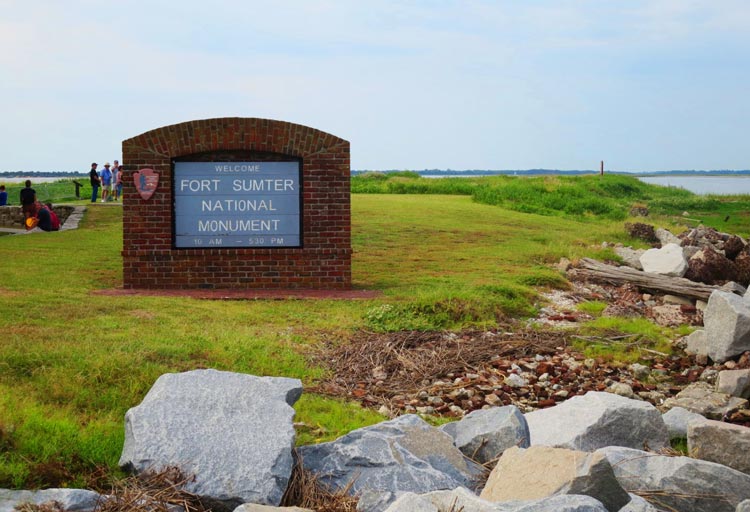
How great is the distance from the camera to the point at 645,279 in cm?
1457

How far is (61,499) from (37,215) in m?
20.5

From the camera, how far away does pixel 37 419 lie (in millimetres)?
6039

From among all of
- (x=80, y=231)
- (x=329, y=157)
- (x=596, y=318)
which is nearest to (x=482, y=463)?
(x=596, y=318)

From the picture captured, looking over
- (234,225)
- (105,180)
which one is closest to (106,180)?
(105,180)

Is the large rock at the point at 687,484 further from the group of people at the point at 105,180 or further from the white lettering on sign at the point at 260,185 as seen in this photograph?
the group of people at the point at 105,180

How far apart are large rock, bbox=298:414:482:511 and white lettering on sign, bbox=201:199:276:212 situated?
838cm

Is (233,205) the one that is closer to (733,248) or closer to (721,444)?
(721,444)

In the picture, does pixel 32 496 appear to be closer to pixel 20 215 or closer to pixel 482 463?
pixel 482 463

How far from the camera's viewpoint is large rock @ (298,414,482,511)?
16.8 feet

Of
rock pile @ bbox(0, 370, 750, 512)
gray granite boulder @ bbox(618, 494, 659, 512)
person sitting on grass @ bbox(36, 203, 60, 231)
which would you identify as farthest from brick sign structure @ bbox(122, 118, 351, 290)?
person sitting on grass @ bbox(36, 203, 60, 231)

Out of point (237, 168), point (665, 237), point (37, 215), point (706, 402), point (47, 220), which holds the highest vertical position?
point (237, 168)

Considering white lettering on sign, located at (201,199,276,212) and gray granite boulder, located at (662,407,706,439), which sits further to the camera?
white lettering on sign, located at (201,199,276,212)

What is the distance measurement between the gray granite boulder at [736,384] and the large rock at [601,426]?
2548 millimetres

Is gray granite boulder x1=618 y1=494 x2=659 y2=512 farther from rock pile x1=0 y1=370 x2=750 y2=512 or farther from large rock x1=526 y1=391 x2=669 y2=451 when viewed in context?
large rock x1=526 y1=391 x2=669 y2=451
